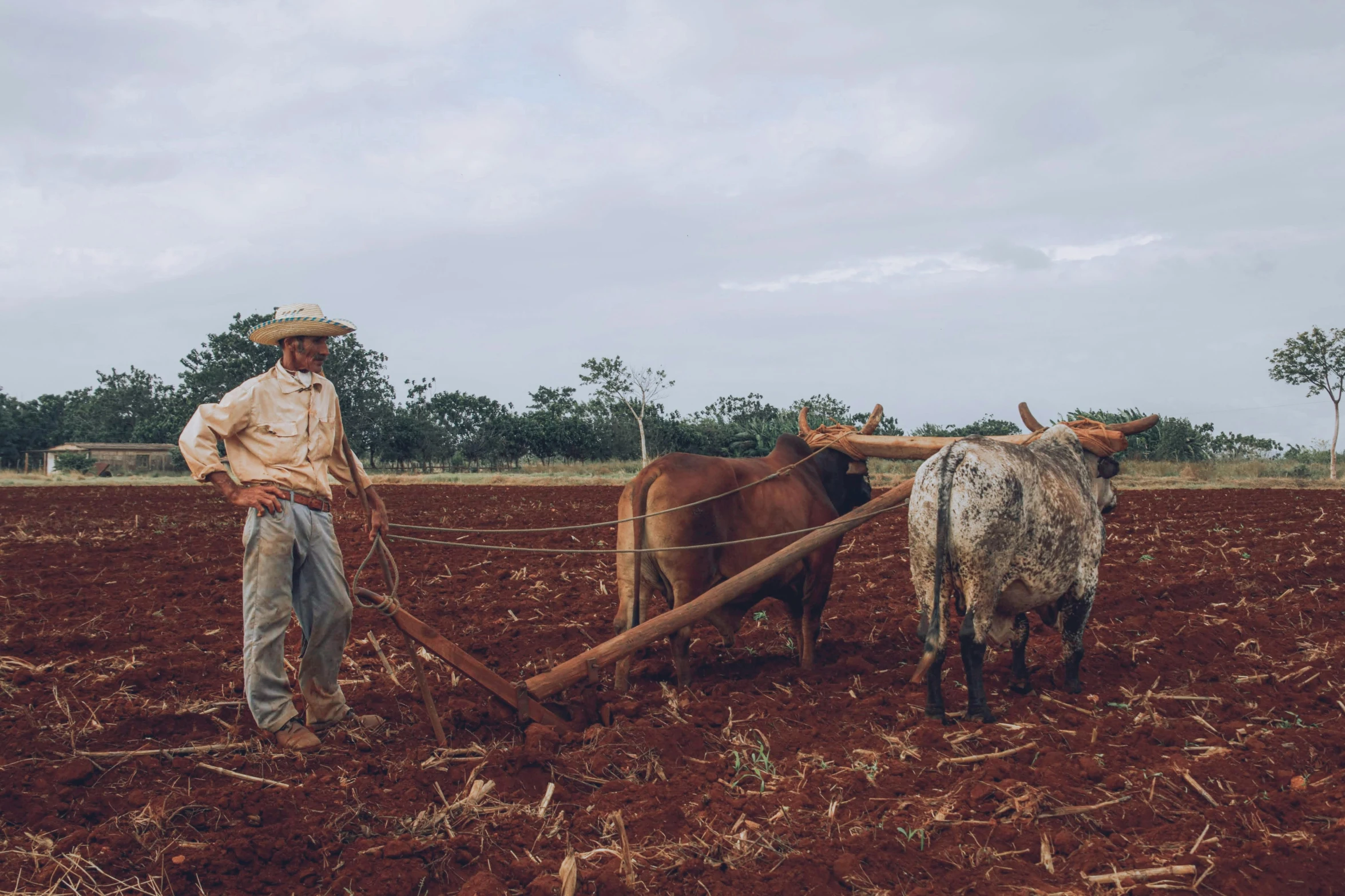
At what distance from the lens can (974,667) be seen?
4934 millimetres

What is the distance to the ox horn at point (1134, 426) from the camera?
571 centimetres

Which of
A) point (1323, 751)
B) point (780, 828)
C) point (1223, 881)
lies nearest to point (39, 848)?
point (780, 828)

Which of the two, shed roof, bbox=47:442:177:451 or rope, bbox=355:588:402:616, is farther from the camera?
shed roof, bbox=47:442:177:451

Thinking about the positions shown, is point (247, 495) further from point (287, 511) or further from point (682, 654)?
point (682, 654)

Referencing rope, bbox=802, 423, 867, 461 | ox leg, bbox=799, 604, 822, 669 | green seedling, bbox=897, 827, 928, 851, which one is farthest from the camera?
rope, bbox=802, 423, 867, 461

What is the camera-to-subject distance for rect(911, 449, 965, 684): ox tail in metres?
4.89

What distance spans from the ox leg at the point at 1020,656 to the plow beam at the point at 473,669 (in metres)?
2.84

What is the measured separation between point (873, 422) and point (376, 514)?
357 cm

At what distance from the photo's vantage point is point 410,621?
4.50 metres

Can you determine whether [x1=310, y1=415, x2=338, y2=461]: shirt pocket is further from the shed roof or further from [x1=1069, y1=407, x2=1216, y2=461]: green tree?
the shed roof

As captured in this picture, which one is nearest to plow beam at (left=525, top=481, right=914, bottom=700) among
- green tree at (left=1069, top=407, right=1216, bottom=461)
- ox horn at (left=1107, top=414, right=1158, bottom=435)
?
ox horn at (left=1107, top=414, right=1158, bottom=435)

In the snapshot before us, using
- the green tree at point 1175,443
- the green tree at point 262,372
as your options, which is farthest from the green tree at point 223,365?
the green tree at point 1175,443

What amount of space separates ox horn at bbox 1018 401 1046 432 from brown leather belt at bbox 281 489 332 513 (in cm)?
433

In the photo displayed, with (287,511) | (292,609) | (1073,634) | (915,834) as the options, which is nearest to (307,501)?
(287,511)
